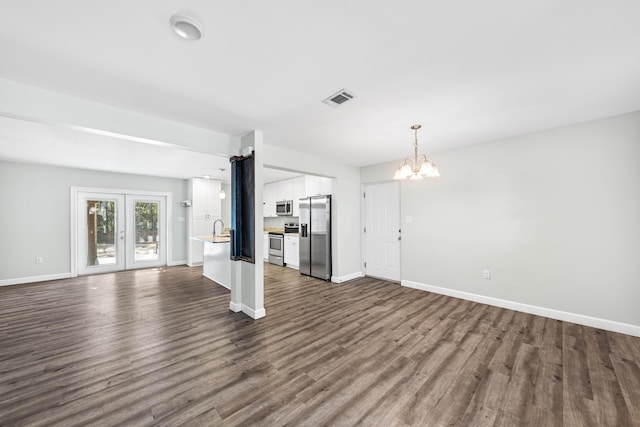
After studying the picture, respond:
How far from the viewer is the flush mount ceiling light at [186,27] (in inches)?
57.2

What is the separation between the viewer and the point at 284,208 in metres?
6.90

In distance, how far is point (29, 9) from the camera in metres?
1.38

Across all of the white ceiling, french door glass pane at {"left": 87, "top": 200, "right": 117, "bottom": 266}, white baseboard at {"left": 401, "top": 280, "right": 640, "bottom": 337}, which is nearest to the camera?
the white ceiling

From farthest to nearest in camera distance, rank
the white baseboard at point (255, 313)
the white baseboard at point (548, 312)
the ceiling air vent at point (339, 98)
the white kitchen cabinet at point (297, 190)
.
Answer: the white kitchen cabinet at point (297, 190) → the white baseboard at point (255, 313) → the white baseboard at point (548, 312) → the ceiling air vent at point (339, 98)

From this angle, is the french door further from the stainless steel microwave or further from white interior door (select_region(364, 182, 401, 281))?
white interior door (select_region(364, 182, 401, 281))

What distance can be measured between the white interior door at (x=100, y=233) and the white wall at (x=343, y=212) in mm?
5315

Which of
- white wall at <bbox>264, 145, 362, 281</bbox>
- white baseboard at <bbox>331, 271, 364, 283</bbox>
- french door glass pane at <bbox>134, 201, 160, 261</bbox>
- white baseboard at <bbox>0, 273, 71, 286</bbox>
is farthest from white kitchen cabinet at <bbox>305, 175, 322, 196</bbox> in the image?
white baseboard at <bbox>0, 273, 71, 286</bbox>

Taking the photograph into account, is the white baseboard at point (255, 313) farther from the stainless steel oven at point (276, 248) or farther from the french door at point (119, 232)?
the french door at point (119, 232)

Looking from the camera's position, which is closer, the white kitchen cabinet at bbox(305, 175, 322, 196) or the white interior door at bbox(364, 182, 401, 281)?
the white interior door at bbox(364, 182, 401, 281)

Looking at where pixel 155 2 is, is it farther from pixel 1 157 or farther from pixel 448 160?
pixel 1 157

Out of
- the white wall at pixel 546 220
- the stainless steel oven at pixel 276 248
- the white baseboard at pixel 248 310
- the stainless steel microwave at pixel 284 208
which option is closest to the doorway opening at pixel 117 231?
the stainless steel oven at pixel 276 248

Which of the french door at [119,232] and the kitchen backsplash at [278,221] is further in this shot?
the kitchen backsplash at [278,221]

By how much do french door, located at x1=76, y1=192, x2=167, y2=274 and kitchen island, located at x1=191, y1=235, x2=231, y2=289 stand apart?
7.24ft

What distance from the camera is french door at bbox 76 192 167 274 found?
5816 millimetres
